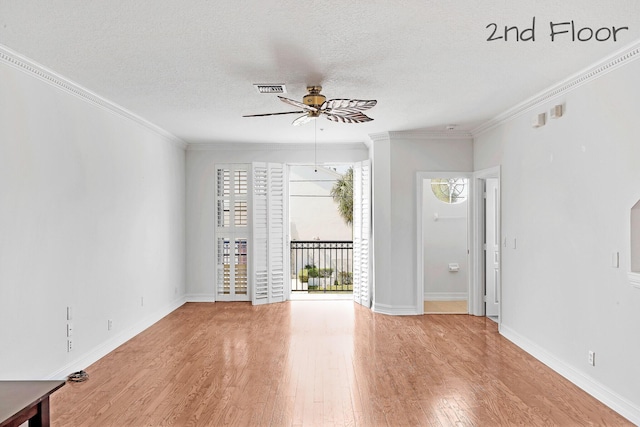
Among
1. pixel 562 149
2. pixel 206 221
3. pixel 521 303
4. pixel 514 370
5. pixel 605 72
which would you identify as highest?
pixel 605 72

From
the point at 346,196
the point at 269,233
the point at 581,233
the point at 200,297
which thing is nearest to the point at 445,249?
the point at 346,196

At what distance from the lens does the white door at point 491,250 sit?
627 cm

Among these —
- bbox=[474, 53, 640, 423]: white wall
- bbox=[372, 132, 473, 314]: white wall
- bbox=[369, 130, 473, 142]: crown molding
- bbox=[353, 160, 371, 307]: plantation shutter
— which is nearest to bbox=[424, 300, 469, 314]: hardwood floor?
bbox=[372, 132, 473, 314]: white wall

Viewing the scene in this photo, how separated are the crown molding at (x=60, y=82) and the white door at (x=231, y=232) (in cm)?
192

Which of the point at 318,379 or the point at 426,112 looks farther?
the point at 426,112

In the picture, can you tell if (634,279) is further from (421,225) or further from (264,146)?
(264,146)

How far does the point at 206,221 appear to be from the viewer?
24.3 feet

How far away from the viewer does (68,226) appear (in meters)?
3.96

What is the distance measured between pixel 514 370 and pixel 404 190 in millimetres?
2957

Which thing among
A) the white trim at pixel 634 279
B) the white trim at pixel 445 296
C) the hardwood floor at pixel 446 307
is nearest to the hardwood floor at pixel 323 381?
the hardwood floor at pixel 446 307

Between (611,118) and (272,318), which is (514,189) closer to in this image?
(611,118)

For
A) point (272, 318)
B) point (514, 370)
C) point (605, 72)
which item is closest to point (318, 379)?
point (514, 370)

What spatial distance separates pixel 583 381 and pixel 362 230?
3884 mm

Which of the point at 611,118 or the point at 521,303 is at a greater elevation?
the point at 611,118
